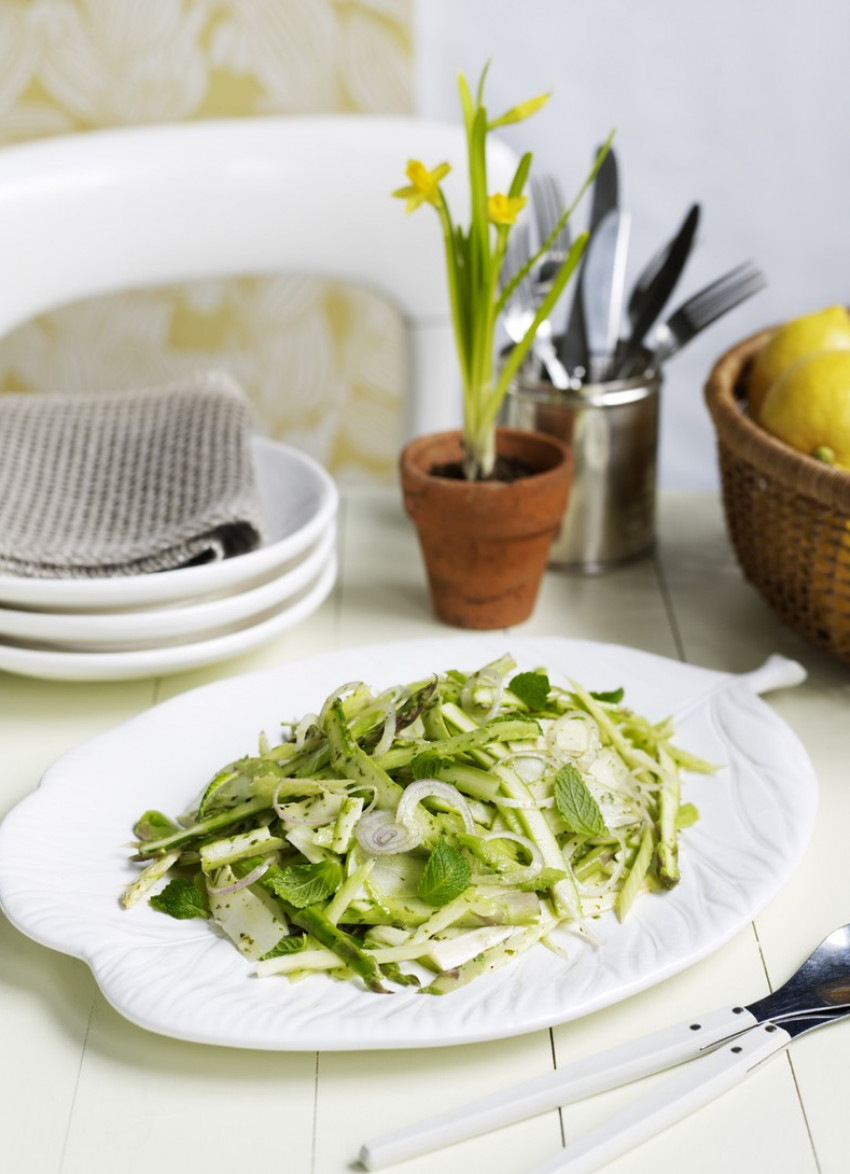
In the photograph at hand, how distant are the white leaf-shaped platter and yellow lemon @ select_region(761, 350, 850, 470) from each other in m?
0.17

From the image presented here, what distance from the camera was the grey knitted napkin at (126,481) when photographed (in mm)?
1006

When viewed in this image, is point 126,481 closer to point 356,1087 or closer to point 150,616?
point 150,616

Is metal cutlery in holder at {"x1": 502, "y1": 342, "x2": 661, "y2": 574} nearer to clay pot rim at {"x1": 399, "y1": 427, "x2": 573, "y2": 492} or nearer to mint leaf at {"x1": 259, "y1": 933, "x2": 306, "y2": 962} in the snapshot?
clay pot rim at {"x1": 399, "y1": 427, "x2": 573, "y2": 492}

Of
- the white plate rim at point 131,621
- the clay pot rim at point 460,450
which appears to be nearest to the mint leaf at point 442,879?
the white plate rim at point 131,621

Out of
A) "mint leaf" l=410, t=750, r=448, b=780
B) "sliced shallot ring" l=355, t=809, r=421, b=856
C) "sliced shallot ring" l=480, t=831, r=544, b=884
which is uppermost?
"mint leaf" l=410, t=750, r=448, b=780

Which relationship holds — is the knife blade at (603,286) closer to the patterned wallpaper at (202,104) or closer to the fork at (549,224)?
the fork at (549,224)

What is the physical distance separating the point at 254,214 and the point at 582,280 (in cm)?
39

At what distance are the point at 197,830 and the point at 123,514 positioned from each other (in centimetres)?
37

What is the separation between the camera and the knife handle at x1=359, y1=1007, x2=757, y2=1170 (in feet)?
2.00

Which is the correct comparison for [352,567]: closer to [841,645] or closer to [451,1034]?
[841,645]

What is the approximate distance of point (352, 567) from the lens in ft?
4.11

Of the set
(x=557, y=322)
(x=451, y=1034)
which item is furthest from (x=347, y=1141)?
(x=557, y=322)

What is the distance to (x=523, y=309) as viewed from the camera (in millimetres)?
1223

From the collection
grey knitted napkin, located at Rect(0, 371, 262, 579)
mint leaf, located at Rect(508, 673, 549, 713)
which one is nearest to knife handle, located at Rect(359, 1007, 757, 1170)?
mint leaf, located at Rect(508, 673, 549, 713)
